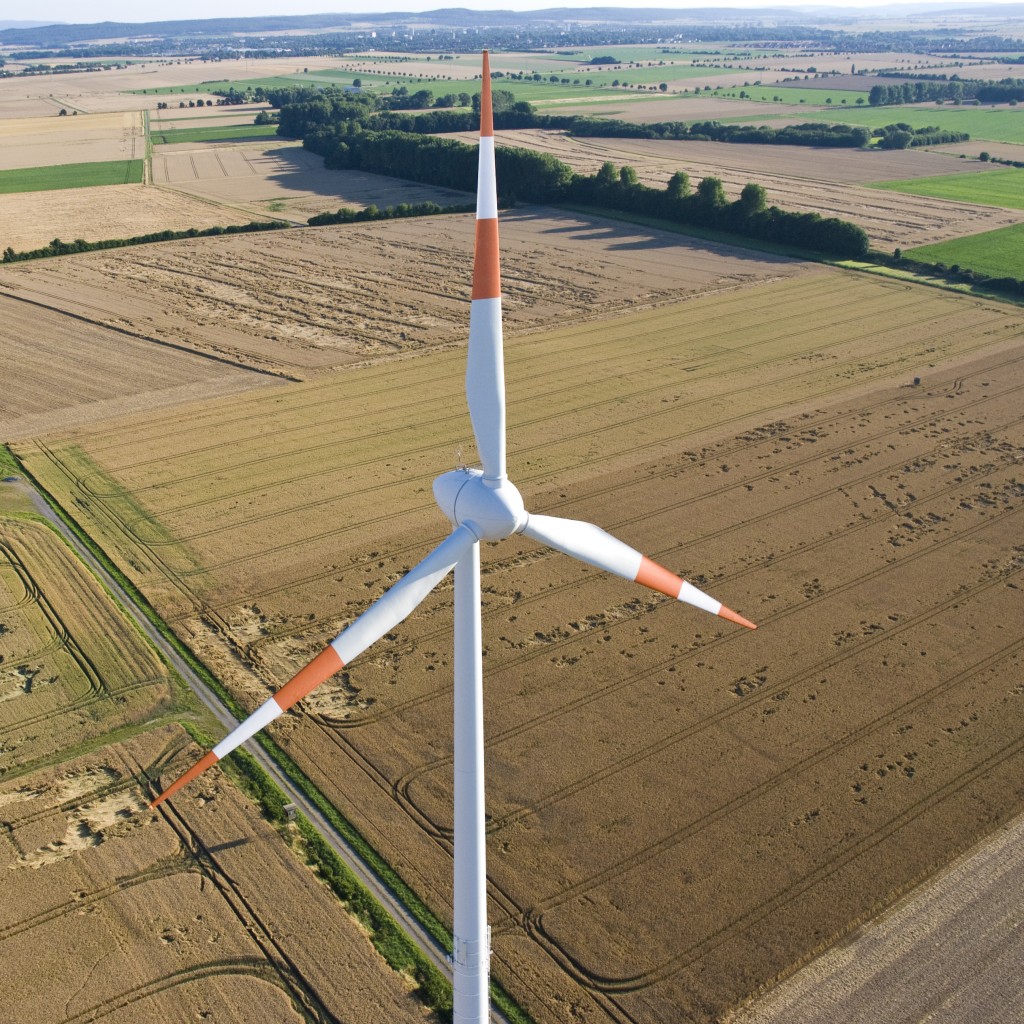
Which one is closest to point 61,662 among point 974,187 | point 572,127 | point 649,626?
point 649,626

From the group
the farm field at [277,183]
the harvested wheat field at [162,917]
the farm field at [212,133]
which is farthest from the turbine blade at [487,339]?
the farm field at [212,133]

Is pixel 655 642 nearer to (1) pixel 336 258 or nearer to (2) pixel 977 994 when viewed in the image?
(2) pixel 977 994

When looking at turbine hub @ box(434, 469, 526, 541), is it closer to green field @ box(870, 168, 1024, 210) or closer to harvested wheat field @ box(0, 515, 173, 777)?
harvested wheat field @ box(0, 515, 173, 777)

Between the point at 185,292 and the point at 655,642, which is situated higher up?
the point at 185,292

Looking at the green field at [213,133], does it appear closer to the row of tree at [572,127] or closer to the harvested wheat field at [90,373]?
the row of tree at [572,127]

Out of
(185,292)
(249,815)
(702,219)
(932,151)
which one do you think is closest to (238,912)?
(249,815)

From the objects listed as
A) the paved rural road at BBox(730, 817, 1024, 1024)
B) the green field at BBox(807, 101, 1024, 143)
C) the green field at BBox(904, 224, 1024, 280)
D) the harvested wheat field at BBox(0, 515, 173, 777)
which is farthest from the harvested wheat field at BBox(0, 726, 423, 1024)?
the green field at BBox(807, 101, 1024, 143)
